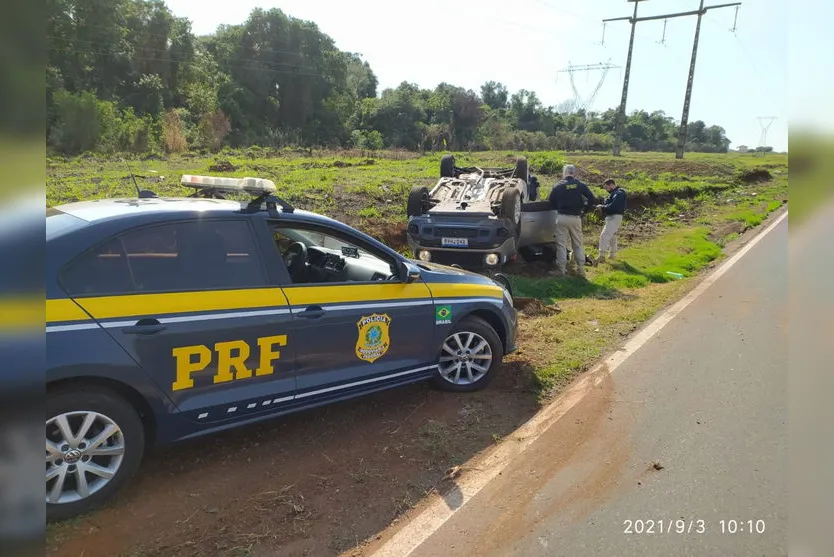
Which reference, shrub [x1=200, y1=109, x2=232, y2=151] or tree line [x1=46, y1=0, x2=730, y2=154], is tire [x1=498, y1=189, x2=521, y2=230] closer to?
tree line [x1=46, y1=0, x2=730, y2=154]

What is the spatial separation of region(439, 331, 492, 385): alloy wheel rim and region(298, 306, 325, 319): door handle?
1.34 meters

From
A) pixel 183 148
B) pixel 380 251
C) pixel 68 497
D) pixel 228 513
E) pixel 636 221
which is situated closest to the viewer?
pixel 68 497

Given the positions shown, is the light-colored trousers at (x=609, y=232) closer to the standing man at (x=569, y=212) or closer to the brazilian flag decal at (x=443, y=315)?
the standing man at (x=569, y=212)

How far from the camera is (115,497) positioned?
3350 millimetres

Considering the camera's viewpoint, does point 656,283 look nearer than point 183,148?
Yes

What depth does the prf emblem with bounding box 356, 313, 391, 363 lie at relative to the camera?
4.23 metres

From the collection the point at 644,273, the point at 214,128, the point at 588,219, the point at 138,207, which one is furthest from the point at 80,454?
the point at 214,128

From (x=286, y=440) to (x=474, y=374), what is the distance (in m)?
1.80

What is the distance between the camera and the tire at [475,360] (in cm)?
497

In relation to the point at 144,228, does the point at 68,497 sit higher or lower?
lower

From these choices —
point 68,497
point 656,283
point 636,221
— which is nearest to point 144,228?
point 68,497

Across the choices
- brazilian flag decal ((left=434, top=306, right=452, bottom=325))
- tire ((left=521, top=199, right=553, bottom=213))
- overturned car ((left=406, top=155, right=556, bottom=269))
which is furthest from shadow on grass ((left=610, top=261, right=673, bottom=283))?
brazilian flag decal ((left=434, top=306, right=452, bottom=325))
